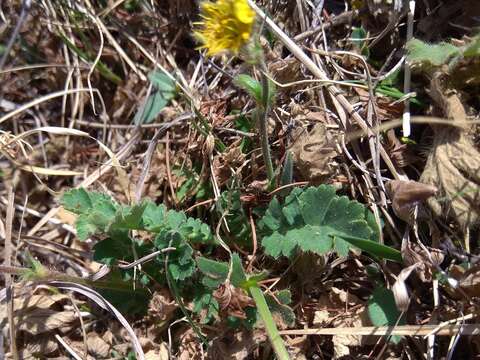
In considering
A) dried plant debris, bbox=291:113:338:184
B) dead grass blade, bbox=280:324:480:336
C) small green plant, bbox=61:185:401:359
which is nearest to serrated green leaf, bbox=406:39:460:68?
dried plant debris, bbox=291:113:338:184

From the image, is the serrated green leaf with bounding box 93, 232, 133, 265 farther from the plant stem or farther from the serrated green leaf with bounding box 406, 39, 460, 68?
the serrated green leaf with bounding box 406, 39, 460, 68

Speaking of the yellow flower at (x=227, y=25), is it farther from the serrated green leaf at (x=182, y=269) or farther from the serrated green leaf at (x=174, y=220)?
the serrated green leaf at (x=182, y=269)

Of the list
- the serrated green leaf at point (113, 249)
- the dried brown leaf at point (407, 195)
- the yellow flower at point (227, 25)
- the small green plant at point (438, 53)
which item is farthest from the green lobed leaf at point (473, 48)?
the serrated green leaf at point (113, 249)

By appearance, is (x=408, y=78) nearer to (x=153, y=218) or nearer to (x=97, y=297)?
(x=153, y=218)

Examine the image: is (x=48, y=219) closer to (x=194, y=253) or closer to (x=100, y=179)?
(x=100, y=179)

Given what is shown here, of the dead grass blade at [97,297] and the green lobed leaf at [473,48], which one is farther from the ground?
the green lobed leaf at [473,48]

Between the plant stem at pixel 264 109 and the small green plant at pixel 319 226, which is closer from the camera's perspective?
the plant stem at pixel 264 109
